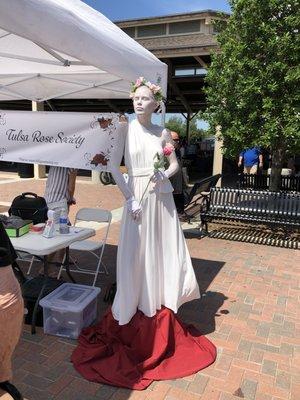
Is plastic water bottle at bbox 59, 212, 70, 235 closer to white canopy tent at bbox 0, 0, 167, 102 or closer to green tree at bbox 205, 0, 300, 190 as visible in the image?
white canopy tent at bbox 0, 0, 167, 102

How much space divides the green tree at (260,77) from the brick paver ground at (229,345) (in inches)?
87.7

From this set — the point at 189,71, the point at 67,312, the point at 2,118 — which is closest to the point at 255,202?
the point at 67,312

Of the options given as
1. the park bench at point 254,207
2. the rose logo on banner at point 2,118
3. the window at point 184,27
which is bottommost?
the park bench at point 254,207

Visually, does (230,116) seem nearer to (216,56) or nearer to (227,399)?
(216,56)

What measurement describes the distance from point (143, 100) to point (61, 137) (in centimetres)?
122

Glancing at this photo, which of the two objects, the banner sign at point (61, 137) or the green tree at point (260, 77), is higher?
the green tree at point (260, 77)

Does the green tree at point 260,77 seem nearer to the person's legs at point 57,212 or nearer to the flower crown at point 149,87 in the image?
the person's legs at point 57,212

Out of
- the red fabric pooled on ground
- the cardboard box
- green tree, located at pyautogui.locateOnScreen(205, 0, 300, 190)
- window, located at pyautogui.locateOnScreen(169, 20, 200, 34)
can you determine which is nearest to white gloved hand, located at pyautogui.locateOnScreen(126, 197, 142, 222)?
the red fabric pooled on ground

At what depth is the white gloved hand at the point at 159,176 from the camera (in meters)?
2.99

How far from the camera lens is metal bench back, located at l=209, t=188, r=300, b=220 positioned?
21.5 ft

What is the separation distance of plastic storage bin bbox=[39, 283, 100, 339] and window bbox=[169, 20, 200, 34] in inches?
818

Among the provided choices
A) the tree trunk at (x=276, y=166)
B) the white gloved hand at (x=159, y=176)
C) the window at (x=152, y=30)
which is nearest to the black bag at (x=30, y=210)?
the white gloved hand at (x=159, y=176)

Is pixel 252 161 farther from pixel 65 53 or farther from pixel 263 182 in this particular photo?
pixel 65 53

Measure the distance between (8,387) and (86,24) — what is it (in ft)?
8.44
